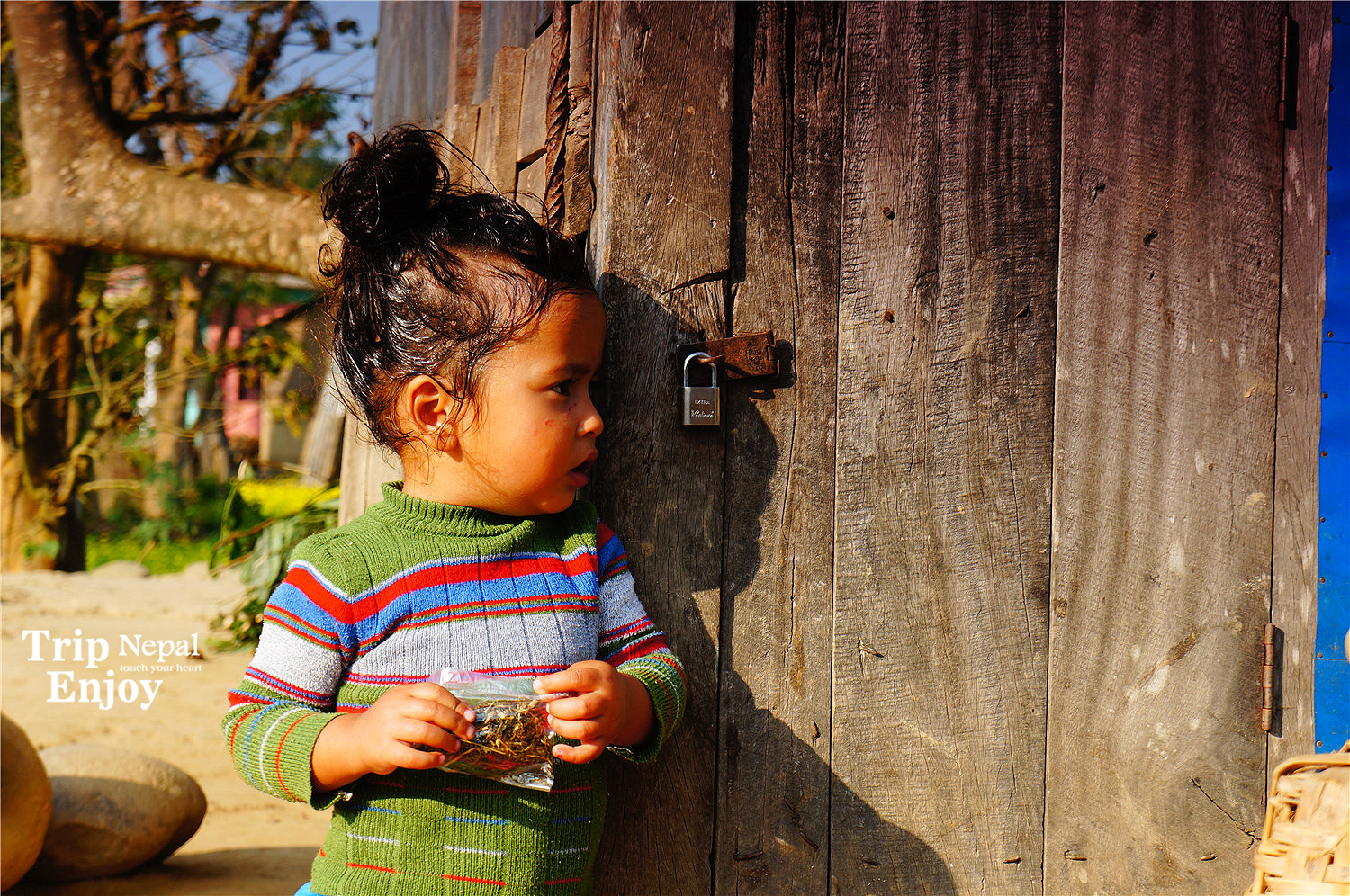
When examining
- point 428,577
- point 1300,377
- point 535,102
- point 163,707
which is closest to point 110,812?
point 163,707

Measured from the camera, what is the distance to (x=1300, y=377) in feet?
7.04

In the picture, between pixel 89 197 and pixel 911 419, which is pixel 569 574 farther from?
pixel 89 197

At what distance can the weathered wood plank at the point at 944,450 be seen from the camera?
2.00m

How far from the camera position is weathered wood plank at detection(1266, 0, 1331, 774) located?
2.13 meters

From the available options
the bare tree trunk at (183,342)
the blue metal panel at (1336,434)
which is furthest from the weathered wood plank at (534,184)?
the bare tree trunk at (183,342)

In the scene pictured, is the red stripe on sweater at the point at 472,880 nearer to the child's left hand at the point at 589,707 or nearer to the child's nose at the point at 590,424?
the child's left hand at the point at 589,707

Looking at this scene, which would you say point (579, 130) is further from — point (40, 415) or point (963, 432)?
point (40, 415)

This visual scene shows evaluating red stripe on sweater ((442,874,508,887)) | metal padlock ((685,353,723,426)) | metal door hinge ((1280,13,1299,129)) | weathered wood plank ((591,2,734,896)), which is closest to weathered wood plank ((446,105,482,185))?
weathered wood plank ((591,2,734,896))

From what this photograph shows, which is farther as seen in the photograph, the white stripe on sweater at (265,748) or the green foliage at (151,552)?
the green foliage at (151,552)

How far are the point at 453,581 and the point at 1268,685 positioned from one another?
5.78ft

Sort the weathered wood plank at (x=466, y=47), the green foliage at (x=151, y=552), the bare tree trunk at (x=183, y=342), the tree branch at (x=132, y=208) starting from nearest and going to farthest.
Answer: the weathered wood plank at (x=466, y=47)
the tree branch at (x=132, y=208)
the bare tree trunk at (x=183, y=342)
the green foliage at (x=151, y=552)

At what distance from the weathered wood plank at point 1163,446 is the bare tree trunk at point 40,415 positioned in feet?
24.6

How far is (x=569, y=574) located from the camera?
1.70m

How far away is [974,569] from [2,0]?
6.97 meters
